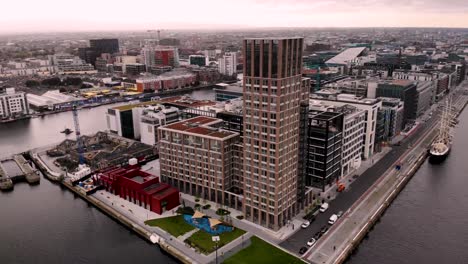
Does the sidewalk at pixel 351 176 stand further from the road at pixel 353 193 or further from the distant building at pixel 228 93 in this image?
the distant building at pixel 228 93

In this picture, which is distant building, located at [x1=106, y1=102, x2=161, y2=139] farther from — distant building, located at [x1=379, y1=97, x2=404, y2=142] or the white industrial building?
distant building, located at [x1=379, y1=97, x2=404, y2=142]

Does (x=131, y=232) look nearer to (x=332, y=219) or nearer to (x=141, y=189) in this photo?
(x=141, y=189)

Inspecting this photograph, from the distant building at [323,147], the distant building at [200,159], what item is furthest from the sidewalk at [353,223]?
the distant building at [200,159]

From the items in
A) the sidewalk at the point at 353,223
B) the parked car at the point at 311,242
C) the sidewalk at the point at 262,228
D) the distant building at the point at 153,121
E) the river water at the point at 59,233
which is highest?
the distant building at the point at 153,121

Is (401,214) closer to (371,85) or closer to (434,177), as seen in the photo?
(434,177)

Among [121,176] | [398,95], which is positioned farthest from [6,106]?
[398,95]

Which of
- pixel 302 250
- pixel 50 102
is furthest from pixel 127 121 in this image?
pixel 302 250

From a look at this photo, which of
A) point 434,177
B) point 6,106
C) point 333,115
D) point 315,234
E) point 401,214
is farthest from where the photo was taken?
point 6,106
